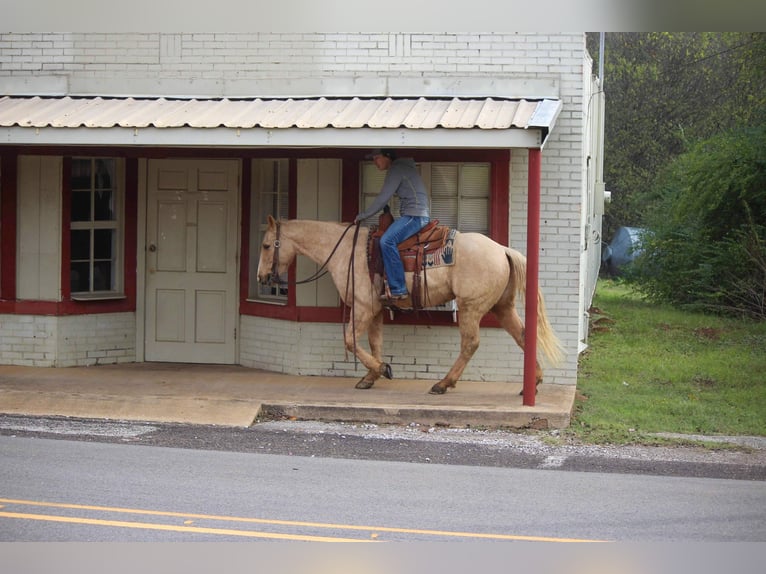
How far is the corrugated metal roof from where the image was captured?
991cm

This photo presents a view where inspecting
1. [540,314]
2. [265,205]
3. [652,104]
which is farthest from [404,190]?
[652,104]

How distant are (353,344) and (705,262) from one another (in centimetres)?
1128

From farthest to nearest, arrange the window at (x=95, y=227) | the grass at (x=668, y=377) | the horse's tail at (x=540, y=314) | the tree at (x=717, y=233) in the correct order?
the tree at (x=717, y=233), the window at (x=95, y=227), the horse's tail at (x=540, y=314), the grass at (x=668, y=377)

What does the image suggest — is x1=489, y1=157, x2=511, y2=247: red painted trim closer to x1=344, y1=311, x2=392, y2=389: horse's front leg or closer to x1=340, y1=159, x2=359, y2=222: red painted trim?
x1=340, y1=159, x2=359, y2=222: red painted trim

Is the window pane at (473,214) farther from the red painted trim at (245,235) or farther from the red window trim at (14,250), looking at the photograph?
the red window trim at (14,250)

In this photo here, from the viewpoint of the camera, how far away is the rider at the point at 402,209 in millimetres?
10391

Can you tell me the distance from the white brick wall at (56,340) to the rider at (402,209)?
13.1ft

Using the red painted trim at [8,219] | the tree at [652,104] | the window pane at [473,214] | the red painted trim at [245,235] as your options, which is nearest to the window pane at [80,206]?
the red painted trim at [8,219]

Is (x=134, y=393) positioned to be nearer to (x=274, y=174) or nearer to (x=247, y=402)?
(x=247, y=402)

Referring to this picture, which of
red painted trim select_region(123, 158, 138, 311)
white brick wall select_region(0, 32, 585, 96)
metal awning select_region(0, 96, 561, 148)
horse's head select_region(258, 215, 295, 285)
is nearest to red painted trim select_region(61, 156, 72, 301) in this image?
red painted trim select_region(123, 158, 138, 311)

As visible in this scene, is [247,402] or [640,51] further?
[640,51]

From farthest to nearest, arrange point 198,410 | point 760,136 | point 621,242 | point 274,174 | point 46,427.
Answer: point 621,242, point 760,136, point 274,174, point 198,410, point 46,427

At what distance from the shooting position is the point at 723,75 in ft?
105

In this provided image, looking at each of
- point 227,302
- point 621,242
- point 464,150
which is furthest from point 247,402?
point 621,242
